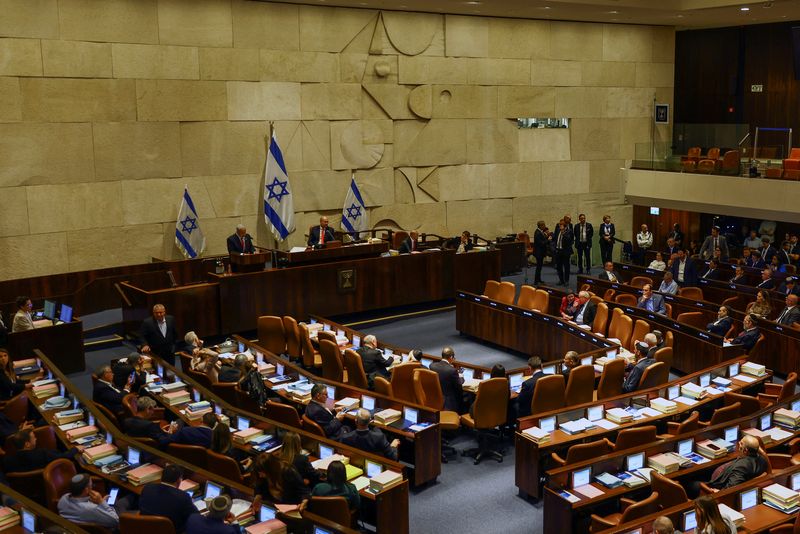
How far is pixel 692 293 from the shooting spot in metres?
13.2

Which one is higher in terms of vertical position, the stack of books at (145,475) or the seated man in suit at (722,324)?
the seated man in suit at (722,324)

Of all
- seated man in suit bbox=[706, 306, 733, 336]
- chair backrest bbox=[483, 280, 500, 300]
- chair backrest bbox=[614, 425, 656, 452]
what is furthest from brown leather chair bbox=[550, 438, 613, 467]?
chair backrest bbox=[483, 280, 500, 300]

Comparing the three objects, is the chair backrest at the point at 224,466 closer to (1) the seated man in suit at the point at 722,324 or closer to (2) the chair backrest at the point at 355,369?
(2) the chair backrest at the point at 355,369

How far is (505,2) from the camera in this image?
1709 centimetres

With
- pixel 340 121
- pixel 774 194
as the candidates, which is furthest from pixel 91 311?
pixel 774 194

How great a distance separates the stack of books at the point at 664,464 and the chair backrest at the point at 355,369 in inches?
141

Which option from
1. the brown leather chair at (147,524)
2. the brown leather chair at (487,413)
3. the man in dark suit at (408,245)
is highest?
the man in dark suit at (408,245)

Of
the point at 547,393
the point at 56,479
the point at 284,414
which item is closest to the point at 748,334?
the point at 547,393

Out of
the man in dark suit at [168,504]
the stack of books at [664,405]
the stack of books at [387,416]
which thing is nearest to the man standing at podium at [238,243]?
the stack of books at [387,416]

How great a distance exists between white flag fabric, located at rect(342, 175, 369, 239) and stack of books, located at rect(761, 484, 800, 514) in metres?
11.9

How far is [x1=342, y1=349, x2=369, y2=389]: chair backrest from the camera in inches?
373

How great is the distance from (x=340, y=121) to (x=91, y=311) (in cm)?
653

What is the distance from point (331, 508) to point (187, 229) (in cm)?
1033

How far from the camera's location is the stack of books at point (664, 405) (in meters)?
8.09
